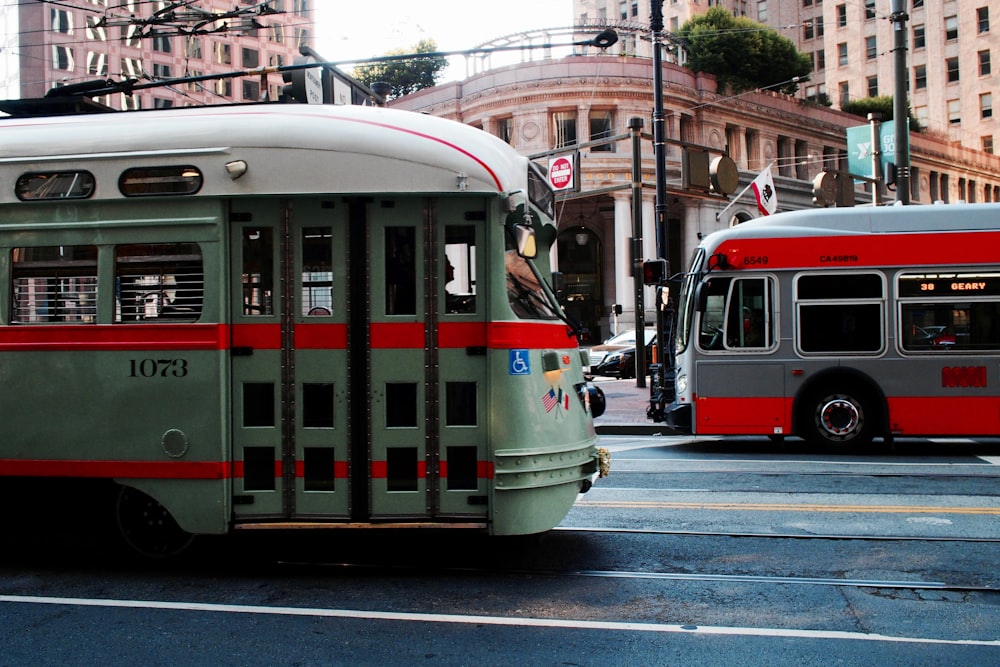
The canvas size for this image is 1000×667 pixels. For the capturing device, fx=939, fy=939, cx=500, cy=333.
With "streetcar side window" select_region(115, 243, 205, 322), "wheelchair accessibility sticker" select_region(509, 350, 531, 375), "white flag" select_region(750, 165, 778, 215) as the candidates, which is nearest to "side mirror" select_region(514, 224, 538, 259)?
"wheelchair accessibility sticker" select_region(509, 350, 531, 375)

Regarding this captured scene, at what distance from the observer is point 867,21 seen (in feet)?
243

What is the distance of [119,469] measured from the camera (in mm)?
6172

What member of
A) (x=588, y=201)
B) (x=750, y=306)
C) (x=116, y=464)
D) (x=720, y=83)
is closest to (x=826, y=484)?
(x=750, y=306)

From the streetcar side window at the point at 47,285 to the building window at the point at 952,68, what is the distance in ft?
254

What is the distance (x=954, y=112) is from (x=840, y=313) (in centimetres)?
6865

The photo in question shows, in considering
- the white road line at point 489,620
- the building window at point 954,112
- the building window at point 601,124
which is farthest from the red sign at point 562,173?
the building window at point 954,112

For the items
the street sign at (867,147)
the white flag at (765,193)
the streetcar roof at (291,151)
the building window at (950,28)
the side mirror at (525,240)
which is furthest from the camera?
the building window at (950,28)

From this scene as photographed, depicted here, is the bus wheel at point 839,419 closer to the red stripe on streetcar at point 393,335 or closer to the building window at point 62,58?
the red stripe on streetcar at point 393,335

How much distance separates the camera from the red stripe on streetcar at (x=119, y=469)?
6082 mm

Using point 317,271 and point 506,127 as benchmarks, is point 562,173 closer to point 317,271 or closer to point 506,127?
point 317,271

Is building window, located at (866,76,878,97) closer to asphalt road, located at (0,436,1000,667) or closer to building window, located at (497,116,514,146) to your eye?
building window, located at (497,116,514,146)

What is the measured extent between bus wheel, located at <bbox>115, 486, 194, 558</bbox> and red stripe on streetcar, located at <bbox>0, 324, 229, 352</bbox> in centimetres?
110

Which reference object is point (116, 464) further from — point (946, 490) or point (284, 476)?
point (946, 490)

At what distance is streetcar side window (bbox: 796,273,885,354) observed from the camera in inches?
490
